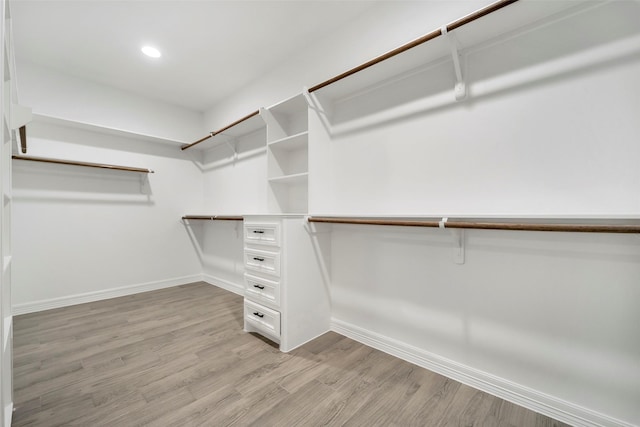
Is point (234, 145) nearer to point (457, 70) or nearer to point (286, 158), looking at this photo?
point (286, 158)

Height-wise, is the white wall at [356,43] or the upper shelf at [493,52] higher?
the white wall at [356,43]

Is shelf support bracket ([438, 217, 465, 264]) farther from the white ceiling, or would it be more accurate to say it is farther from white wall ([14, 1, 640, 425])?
the white ceiling

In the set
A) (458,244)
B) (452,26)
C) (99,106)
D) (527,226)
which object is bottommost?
(458,244)

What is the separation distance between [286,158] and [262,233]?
89 centimetres

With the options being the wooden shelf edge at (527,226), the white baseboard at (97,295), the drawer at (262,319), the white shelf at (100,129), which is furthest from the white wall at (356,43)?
the white baseboard at (97,295)

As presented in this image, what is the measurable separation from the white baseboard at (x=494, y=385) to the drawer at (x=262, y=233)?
38.5 inches

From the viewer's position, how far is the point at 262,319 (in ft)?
7.00

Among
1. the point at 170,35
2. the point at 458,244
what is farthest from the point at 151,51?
the point at 458,244

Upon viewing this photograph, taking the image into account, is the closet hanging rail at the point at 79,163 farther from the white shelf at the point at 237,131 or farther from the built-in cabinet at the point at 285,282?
the built-in cabinet at the point at 285,282

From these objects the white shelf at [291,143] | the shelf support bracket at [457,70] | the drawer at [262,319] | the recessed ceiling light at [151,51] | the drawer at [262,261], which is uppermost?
the recessed ceiling light at [151,51]

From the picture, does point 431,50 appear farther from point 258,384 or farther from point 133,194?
point 133,194

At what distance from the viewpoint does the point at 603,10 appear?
4.08ft

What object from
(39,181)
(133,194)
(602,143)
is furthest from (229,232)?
(602,143)

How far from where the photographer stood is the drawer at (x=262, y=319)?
2006 millimetres
